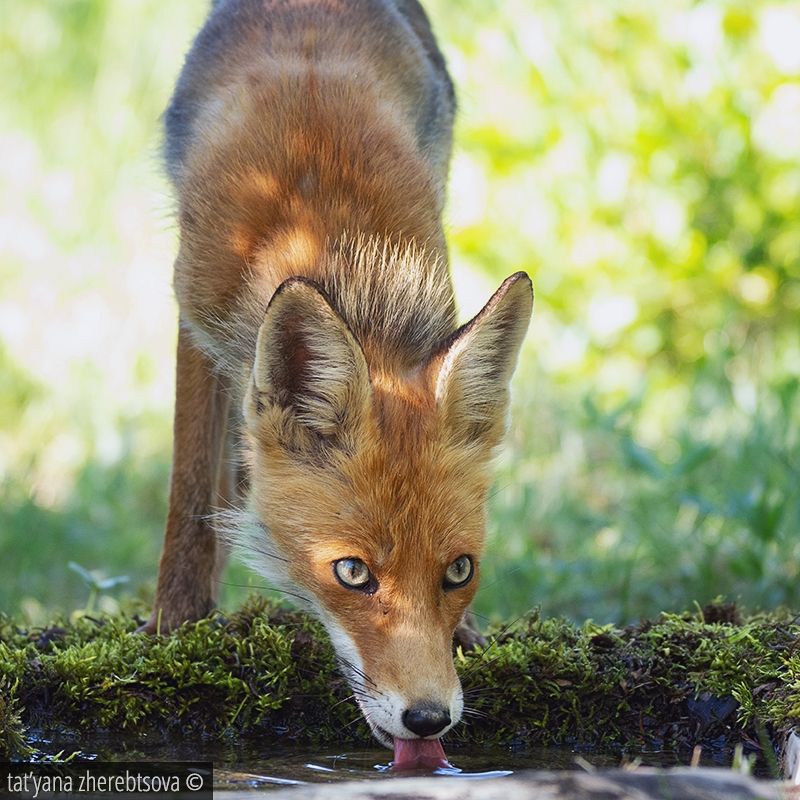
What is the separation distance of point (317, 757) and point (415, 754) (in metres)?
0.39

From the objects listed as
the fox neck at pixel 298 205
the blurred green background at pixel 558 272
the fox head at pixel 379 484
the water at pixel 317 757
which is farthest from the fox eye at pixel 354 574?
the blurred green background at pixel 558 272

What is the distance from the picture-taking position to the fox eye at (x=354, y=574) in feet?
11.9

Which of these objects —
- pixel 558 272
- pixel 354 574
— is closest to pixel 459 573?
pixel 354 574

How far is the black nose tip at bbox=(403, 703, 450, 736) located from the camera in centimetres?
332

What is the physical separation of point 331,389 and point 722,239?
6.14 meters

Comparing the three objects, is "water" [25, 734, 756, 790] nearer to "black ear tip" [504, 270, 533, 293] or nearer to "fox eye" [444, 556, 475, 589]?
"fox eye" [444, 556, 475, 589]

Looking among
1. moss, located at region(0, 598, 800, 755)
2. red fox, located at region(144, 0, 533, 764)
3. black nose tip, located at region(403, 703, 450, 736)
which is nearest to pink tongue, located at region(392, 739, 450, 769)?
red fox, located at region(144, 0, 533, 764)

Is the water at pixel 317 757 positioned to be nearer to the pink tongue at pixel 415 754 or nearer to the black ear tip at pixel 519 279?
the pink tongue at pixel 415 754

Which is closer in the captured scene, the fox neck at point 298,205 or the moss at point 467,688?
the moss at point 467,688

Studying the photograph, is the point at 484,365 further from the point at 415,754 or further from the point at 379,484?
the point at 415,754

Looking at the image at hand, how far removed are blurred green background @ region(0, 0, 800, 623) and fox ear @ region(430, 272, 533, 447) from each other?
3.14m

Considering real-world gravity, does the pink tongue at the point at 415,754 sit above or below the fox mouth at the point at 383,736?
below

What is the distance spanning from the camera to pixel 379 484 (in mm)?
3709

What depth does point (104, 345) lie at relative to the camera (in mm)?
9562
